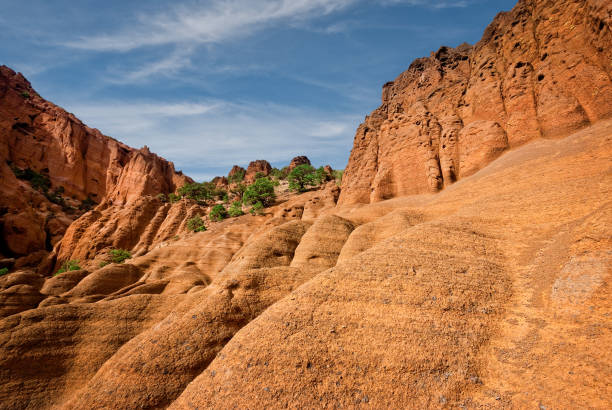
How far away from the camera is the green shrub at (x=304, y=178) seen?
205 feet

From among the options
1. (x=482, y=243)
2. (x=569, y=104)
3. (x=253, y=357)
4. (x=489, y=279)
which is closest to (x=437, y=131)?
(x=569, y=104)

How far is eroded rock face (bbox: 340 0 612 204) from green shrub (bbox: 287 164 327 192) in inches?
1190

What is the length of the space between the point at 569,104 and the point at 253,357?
916 inches

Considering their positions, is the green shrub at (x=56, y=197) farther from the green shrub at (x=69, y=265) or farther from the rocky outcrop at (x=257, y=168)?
the rocky outcrop at (x=257, y=168)

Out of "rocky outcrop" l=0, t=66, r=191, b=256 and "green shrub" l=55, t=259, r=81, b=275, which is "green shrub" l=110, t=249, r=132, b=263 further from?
"rocky outcrop" l=0, t=66, r=191, b=256

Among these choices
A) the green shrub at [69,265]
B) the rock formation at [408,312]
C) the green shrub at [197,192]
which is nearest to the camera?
the rock formation at [408,312]

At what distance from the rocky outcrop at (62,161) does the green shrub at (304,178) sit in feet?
159

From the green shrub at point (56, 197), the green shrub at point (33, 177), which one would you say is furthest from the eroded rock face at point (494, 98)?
the green shrub at point (33, 177)

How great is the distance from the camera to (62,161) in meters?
74.5

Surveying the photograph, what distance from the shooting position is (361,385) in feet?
15.4

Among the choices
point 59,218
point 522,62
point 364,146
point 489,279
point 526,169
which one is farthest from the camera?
point 59,218

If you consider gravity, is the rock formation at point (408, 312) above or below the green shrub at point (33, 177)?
below

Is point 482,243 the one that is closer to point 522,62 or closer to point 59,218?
point 522,62

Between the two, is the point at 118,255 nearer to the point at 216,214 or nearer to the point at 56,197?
the point at 216,214
